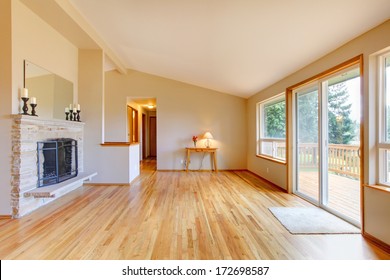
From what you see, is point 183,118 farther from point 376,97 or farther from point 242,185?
point 376,97

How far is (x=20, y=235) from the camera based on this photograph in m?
2.29

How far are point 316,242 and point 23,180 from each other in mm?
3733

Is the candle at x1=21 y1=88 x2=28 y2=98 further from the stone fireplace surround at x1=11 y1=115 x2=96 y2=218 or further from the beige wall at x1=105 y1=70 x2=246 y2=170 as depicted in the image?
the beige wall at x1=105 y1=70 x2=246 y2=170

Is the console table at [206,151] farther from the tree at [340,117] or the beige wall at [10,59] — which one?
the beige wall at [10,59]

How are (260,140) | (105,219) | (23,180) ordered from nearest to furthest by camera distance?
(105,219) → (23,180) → (260,140)

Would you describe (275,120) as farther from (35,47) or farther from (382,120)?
(35,47)

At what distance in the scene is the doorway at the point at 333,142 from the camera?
2.77 metres

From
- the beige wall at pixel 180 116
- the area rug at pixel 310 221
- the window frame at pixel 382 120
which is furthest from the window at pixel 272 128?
the window frame at pixel 382 120

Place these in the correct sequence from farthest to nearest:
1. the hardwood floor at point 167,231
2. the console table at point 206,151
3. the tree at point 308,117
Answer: the console table at point 206,151 → the tree at point 308,117 → the hardwood floor at point 167,231

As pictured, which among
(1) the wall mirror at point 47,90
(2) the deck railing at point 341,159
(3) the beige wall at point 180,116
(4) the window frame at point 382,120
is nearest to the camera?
(4) the window frame at point 382,120

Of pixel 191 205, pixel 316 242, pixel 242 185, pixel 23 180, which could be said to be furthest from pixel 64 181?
pixel 316 242

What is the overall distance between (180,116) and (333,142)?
14.0ft

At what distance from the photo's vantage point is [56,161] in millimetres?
3584

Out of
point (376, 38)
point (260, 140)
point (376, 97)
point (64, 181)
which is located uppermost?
point (376, 38)
